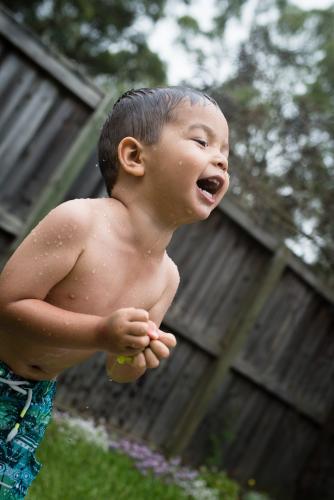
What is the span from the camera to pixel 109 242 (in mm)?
1812

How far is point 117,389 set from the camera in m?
5.26

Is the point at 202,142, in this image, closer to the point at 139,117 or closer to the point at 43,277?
the point at 139,117

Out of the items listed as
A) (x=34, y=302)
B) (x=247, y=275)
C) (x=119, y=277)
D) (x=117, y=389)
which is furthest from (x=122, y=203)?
(x=247, y=275)

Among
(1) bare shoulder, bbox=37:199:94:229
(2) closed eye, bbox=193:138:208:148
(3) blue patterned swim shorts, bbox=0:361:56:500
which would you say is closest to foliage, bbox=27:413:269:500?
(3) blue patterned swim shorts, bbox=0:361:56:500

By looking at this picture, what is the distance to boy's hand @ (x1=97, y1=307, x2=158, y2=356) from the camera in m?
1.50

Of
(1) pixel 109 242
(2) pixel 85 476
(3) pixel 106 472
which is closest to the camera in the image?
(1) pixel 109 242

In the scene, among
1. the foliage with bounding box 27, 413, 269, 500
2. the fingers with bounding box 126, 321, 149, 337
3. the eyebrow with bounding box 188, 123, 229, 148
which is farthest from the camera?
the foliage with bounding box 27, 413, 269, 500

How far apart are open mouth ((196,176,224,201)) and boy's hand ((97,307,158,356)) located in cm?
43

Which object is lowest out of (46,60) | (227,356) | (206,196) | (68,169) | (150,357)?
(150,357)

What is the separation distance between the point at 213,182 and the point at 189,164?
3.5 inches

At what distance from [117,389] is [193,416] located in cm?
79

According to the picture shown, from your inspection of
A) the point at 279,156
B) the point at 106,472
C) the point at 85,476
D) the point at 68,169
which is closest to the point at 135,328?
the point at 85,476

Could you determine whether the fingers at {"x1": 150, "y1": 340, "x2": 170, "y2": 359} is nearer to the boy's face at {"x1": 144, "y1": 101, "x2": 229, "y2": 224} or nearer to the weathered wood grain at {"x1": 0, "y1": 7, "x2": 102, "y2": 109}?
the boy's face at {"x1": 144, "y1": 101, "x2": 229, "y2": 224}

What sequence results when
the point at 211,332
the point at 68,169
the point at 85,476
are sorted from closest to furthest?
1. the point at 85,476
2. the point at 68,169
3. the point at 211,332
